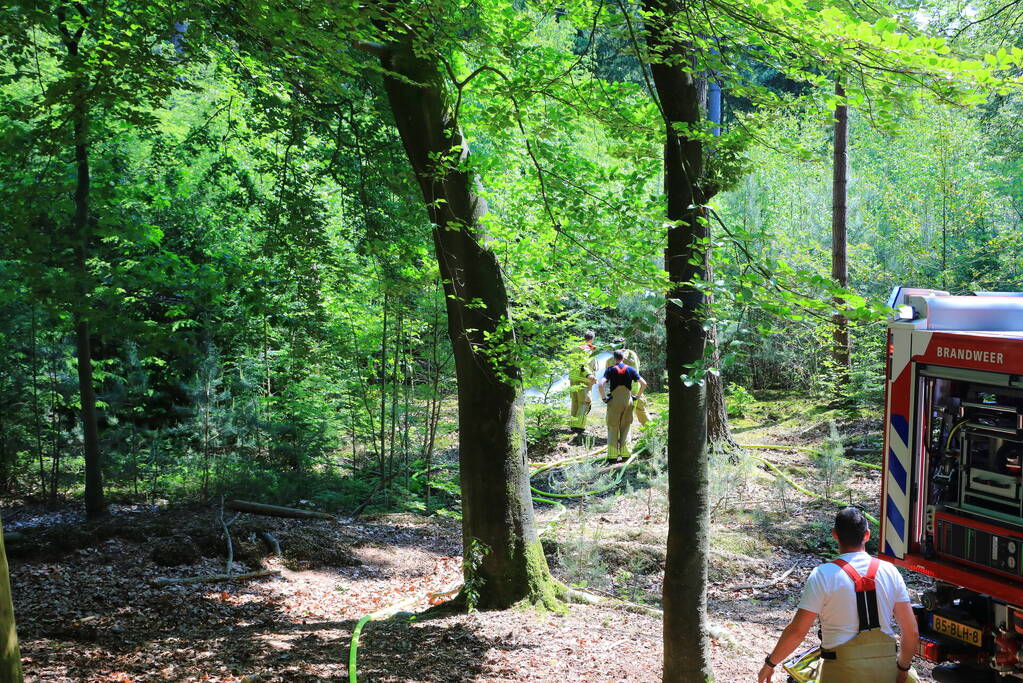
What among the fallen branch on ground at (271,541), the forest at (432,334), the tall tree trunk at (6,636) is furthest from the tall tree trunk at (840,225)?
the tall tree trunk at (6,636)

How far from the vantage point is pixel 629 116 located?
623cm

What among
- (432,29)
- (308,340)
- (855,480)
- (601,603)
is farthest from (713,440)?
(432,29)

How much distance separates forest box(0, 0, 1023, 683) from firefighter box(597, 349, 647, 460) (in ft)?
0.26

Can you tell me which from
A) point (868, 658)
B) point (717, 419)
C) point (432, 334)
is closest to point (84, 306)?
point (432, 334)

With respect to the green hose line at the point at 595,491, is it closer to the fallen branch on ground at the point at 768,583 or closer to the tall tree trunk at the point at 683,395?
the fallen branch on ground at the point at 768,583

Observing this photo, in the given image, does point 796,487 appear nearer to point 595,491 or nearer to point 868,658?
point 595,491

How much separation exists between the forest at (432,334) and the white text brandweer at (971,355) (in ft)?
1.78

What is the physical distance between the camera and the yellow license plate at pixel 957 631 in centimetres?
510

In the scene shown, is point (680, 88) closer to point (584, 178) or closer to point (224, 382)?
point (584, 178)

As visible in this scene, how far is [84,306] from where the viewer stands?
8820 millimetres

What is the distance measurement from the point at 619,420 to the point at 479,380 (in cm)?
665

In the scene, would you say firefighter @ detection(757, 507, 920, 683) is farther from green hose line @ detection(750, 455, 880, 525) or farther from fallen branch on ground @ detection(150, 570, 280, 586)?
green hose line @ detection(750, 455, 880, 525)

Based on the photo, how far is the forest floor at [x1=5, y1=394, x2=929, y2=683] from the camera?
20.5 feet

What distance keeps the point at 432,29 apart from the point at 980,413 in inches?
191
